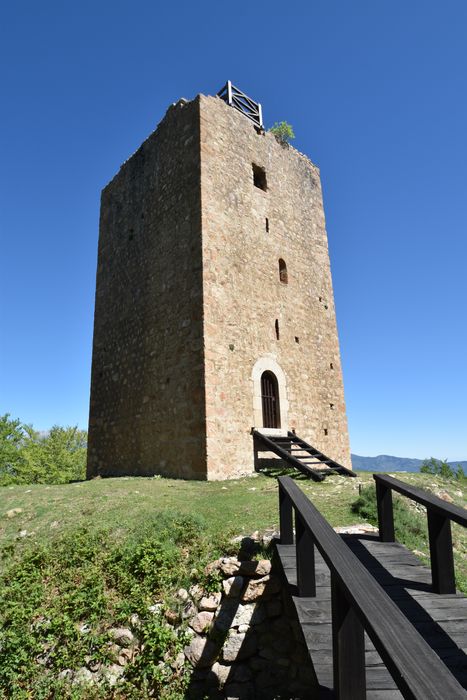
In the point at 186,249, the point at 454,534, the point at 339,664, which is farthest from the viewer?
the point at 186,249

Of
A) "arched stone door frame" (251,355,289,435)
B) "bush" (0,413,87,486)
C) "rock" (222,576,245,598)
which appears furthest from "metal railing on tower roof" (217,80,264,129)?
"bush" (0,413,87,486)

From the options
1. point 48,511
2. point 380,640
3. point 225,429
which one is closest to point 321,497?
point 225,429

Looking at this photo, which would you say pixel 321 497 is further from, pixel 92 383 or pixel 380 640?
pixel 92 383

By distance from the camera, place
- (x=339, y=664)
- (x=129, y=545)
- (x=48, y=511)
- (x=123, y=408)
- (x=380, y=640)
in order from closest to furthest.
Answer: (x=380, y=640) < (x=339, y=664) < (x=129, y=545) < (x=48, y=511) < (x=123, y=408)

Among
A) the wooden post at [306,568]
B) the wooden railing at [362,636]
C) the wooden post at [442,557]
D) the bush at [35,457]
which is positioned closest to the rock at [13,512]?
the wooden post at [306,568]

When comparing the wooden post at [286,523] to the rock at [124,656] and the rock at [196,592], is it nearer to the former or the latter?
the rock at [196,592]

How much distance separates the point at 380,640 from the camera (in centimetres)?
177

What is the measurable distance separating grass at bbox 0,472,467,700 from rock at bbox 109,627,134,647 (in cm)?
7

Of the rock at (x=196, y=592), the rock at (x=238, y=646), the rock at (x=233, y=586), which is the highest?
the rock at (x=233, y=586)

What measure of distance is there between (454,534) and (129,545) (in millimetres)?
4223

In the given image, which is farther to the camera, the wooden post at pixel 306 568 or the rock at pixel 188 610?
the rock at pixel 188 610

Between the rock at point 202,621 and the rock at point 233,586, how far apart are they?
25 centimetres

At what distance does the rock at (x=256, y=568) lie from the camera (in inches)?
179

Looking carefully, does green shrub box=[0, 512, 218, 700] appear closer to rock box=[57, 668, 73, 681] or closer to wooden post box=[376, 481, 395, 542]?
rock box=[57, 668, 73, 681]
